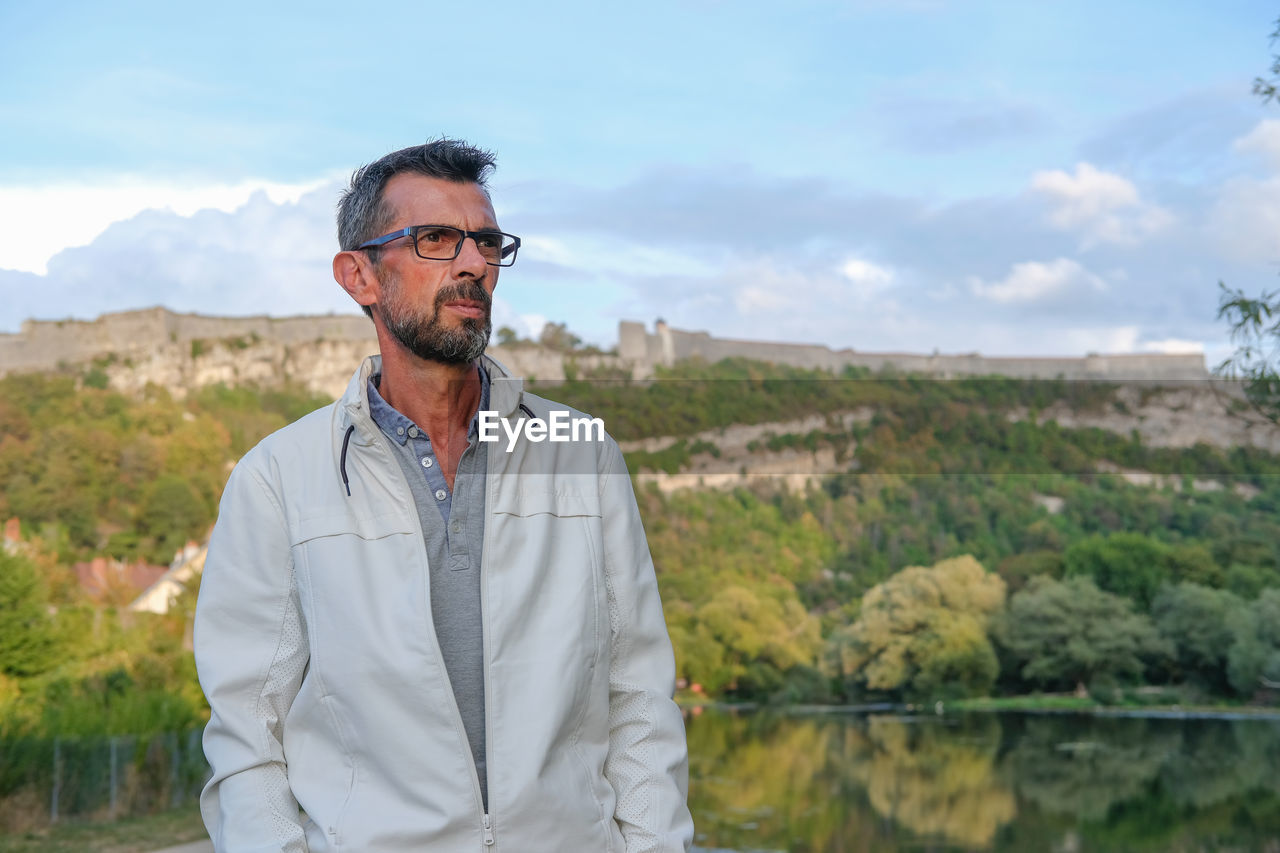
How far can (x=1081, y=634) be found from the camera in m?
34.7

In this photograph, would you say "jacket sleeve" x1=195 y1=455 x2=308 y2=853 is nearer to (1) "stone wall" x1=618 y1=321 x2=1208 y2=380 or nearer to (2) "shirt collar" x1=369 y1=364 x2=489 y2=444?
(2) "shirt collar" x1=369 y1=364 x2=489 y2=444

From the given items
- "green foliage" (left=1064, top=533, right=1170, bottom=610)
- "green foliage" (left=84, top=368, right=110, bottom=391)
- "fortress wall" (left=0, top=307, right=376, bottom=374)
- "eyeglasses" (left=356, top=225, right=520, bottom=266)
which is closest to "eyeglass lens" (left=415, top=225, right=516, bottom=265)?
"eyeglasses" (left=356, top=225, right=520, bottom=266)

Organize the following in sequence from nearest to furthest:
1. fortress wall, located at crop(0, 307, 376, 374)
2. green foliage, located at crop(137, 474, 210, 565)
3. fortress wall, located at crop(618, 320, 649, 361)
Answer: green foliage, located at crop(137, 474, 210, 565) → fortress wall, located at crop(0, 307, 376, 374) → fortress wall, located at crop(618, 320, 649, 361)

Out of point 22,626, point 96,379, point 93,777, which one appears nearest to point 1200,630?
point 22,626

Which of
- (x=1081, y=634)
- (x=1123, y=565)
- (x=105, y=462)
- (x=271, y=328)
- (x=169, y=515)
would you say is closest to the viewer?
(x=1081, y=634)

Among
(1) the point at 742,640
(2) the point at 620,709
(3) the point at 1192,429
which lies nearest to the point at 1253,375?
(2) the point at 620,709

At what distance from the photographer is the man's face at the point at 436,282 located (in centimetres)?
140

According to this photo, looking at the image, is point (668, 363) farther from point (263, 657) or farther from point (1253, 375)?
point (263, 657)

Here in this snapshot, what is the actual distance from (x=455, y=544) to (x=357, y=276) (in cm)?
37

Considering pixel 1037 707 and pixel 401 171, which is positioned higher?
pixel 401 171

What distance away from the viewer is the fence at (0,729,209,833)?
9617mm

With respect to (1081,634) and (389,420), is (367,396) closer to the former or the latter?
(389,420)

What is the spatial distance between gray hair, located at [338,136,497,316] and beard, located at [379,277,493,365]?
3.9 inches

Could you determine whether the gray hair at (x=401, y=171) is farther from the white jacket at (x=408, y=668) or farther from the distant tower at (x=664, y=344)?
the distant tower at (x=664, y=344)
